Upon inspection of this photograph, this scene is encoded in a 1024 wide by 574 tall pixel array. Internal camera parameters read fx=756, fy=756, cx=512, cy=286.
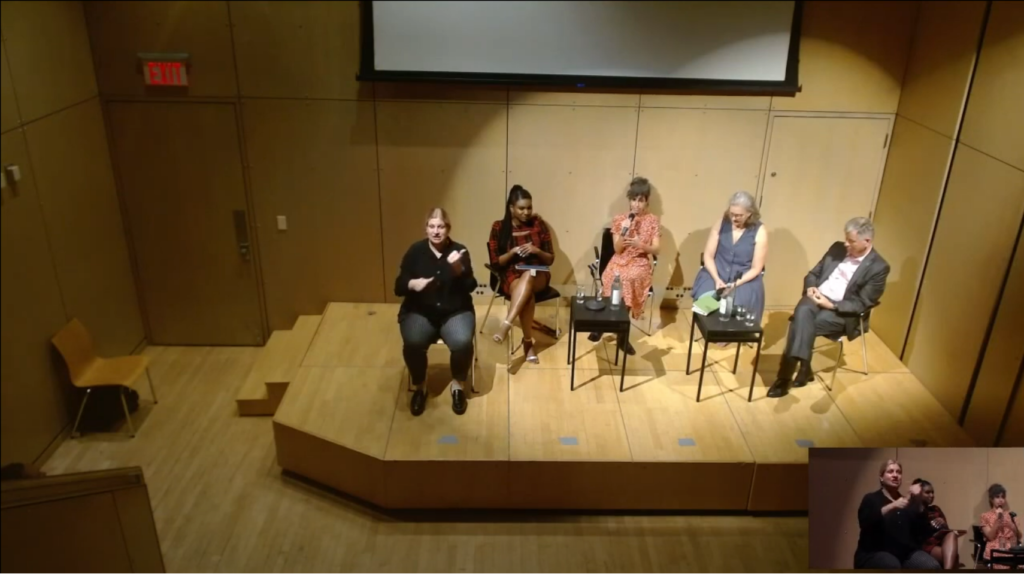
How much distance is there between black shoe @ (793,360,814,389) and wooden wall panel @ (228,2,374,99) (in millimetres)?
3260

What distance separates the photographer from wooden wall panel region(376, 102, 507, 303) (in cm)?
512

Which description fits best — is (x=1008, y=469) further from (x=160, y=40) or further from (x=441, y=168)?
(x=160, y=40)

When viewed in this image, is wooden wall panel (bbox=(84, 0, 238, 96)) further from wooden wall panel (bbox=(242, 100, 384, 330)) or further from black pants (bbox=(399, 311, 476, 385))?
black pants (bbox=(399, 311, 476, 385))

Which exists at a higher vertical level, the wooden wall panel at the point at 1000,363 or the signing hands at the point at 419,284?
the signing hands at the point at 419,284

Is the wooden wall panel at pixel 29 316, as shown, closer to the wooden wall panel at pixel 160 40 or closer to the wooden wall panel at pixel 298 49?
the wooden wall panel at pixel 160 40

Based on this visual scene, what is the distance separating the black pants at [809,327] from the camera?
4.50 metres

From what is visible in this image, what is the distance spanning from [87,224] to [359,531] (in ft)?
8.40

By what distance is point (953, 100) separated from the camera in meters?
4.54

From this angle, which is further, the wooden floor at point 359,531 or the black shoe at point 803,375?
the black shoe at point 803,375

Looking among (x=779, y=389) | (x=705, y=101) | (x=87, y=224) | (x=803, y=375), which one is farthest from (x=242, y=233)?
(x=803, y=375)

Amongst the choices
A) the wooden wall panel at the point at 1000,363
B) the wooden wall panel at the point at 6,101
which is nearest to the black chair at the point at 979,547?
the wooden wall panel at the point at 1000,363

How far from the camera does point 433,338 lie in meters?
4.35

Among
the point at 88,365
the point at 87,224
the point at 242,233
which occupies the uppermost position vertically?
the point at 87,224

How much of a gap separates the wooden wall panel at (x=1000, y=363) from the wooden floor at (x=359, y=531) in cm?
122
